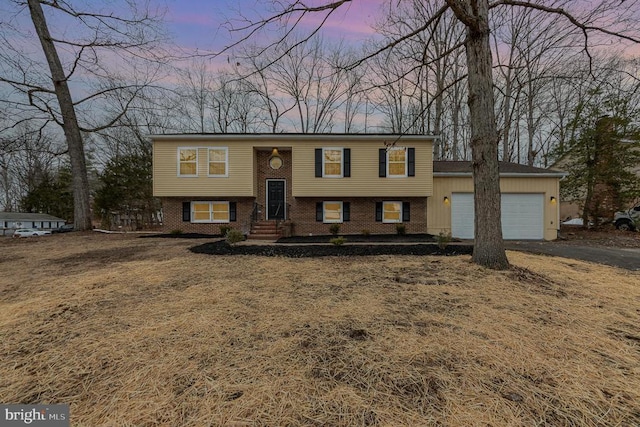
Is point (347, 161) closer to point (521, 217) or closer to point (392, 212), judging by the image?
point (392, 212)

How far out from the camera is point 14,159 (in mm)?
28000

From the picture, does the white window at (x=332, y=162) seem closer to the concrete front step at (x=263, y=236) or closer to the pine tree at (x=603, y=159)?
the concrete front step at (x=263, y=236)

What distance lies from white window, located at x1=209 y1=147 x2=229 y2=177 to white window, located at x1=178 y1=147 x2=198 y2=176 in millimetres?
709

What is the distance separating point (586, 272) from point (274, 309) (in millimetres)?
6089

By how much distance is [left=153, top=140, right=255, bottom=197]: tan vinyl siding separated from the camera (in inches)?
517

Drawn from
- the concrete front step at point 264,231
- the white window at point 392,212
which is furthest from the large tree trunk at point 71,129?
the white window at point 392,212

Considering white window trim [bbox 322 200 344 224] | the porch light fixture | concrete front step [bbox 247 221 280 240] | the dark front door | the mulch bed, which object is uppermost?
the porch light fixture

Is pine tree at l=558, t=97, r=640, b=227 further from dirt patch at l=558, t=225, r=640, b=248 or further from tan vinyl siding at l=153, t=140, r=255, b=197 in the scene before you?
tan vinyl siding at l=153, t=140, r=255, b=197

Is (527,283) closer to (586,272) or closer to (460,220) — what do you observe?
(586,272)

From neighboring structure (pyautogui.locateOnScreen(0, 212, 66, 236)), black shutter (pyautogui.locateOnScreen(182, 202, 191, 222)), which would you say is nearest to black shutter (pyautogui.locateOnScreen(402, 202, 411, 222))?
black shutter (pyautogui.locateOnScreen(182, 202, 191, 222))

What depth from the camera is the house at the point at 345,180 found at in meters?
13.0

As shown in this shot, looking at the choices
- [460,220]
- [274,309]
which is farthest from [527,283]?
[460,220]

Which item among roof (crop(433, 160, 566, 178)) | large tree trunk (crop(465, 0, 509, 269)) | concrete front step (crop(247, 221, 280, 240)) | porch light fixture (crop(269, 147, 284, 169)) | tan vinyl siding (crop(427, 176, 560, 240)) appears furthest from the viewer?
porch light fixture (crop(269, 147, 284, 169))

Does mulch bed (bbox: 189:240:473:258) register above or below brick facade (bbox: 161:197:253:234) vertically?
below
